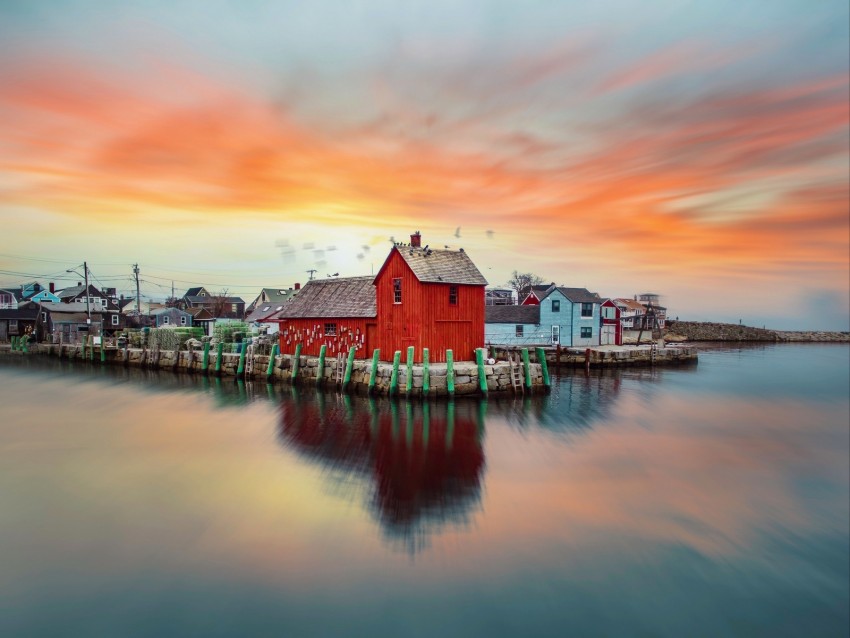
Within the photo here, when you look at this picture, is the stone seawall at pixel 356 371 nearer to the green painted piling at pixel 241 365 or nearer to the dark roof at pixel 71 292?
the green painted piling at pixel 241 365

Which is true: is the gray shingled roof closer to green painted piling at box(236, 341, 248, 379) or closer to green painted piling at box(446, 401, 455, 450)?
green painted piling at box(446, 401, 455, 450)

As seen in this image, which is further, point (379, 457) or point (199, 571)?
point (379, 457)

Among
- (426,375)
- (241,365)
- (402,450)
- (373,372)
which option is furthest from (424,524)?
(241,365)

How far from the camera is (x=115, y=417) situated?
22.4 metres

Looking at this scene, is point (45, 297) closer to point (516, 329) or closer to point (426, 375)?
point (516, 329)

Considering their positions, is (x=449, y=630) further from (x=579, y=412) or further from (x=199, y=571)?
(x=579, y=412)

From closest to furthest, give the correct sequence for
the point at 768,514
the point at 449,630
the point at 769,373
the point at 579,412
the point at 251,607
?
the point at 449,630 → the point at 251,607 → the point at 768,514 → the point at 579,412 → the point at 769,373

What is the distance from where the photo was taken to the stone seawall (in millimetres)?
21938

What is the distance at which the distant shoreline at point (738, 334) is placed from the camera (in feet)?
259

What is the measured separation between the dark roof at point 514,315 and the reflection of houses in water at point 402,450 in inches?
835

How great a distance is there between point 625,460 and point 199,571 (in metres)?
12.4

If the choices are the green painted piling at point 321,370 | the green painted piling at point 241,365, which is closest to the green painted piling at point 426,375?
the green painted piling at point 321,370

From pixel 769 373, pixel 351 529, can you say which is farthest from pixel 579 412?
pixel 769 373

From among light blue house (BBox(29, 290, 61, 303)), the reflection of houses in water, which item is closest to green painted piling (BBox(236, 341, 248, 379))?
the reflection of houses in water
